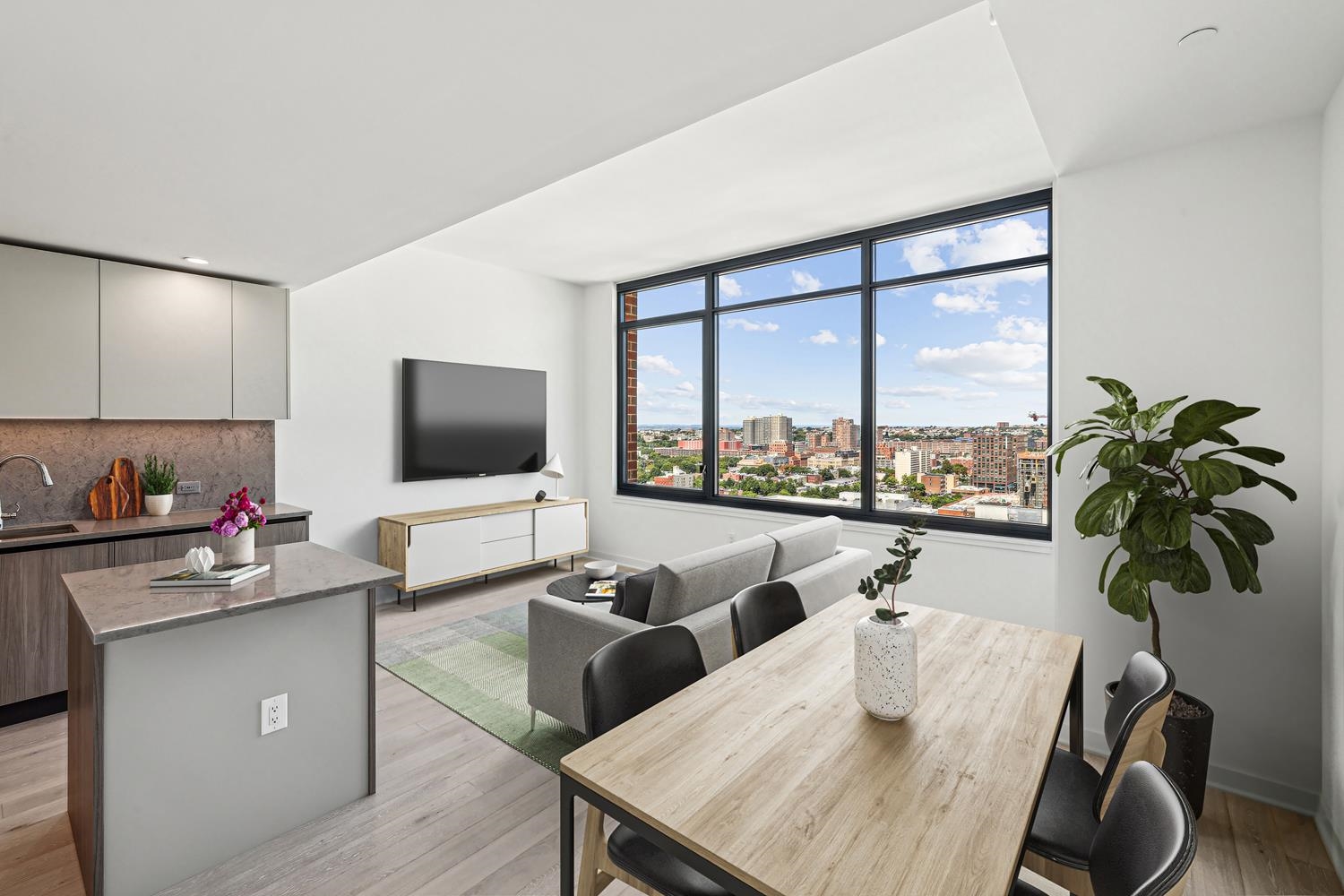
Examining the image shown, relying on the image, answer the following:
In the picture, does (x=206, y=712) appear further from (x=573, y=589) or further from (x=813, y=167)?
(x=813, y=167)

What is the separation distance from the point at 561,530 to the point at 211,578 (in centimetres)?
355

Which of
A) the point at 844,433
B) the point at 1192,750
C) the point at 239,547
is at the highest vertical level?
the point at 844,433

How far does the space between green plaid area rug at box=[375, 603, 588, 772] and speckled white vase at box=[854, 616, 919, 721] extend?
1.60 metres

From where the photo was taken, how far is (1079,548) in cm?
268

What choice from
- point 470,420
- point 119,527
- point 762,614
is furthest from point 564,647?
point 470,420

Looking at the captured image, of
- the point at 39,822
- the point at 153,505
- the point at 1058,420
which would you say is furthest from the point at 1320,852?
the point at 153,505

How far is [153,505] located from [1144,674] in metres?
4.63

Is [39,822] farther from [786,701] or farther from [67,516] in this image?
[786,701]

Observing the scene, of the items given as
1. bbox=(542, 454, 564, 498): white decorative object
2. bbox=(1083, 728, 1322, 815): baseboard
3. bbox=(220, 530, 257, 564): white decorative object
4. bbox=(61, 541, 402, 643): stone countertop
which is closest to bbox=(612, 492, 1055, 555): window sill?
bbox=(542, 454, 564, 498): white decorative object

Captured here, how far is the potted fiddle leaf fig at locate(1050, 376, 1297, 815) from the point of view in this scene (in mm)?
2102

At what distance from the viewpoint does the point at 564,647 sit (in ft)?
8.54

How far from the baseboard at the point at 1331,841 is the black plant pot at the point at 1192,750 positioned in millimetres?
322

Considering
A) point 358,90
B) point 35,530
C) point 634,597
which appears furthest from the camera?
point 35,530

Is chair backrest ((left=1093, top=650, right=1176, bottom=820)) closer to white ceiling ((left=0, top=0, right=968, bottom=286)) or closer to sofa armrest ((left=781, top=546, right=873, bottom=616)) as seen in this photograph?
sofa armrest ((left=781, top=546, right=873, bottom=616))
